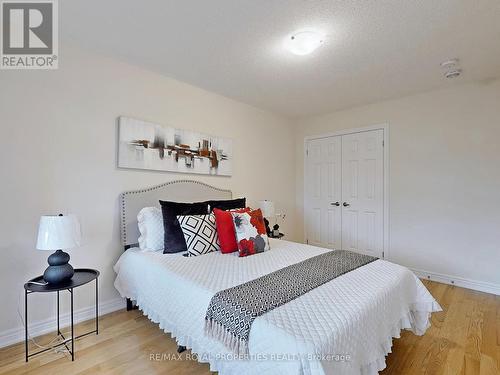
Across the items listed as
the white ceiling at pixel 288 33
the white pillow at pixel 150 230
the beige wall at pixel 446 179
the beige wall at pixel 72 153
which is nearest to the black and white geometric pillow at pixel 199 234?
the white pillow at pixel 150 230

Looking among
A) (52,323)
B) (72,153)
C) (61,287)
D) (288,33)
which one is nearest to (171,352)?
(61,287)

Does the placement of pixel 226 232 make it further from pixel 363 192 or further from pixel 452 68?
pixel 452 68

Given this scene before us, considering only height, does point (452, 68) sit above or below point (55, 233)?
above

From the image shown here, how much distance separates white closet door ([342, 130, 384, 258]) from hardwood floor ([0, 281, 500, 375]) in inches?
57.5

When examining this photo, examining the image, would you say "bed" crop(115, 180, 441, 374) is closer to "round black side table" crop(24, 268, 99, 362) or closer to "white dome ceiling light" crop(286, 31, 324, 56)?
"round black side table" crop(24, 268, 99, 362)

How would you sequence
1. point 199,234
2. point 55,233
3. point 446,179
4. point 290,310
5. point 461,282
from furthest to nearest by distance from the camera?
point 446,179 < point 461,282 < point 199,234 < point 55,233 < point 290,310

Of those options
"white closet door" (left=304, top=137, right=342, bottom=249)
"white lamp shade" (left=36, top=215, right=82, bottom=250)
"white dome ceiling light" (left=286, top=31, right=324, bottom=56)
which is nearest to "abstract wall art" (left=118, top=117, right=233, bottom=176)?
"white lamp shade" (left=36, top=215, right=82, bottom=250)

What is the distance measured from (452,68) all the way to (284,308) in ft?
9.31

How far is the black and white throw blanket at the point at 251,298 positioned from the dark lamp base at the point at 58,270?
3.66 ft

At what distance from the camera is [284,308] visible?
130 cm

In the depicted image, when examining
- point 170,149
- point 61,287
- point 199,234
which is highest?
point 170,149

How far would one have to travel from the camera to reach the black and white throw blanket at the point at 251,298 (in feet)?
4.14

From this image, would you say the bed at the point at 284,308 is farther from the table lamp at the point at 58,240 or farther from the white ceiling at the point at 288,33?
the white ceiling at the point at 288,33

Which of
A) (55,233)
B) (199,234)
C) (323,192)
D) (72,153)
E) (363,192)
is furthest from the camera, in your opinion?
(323,192)
